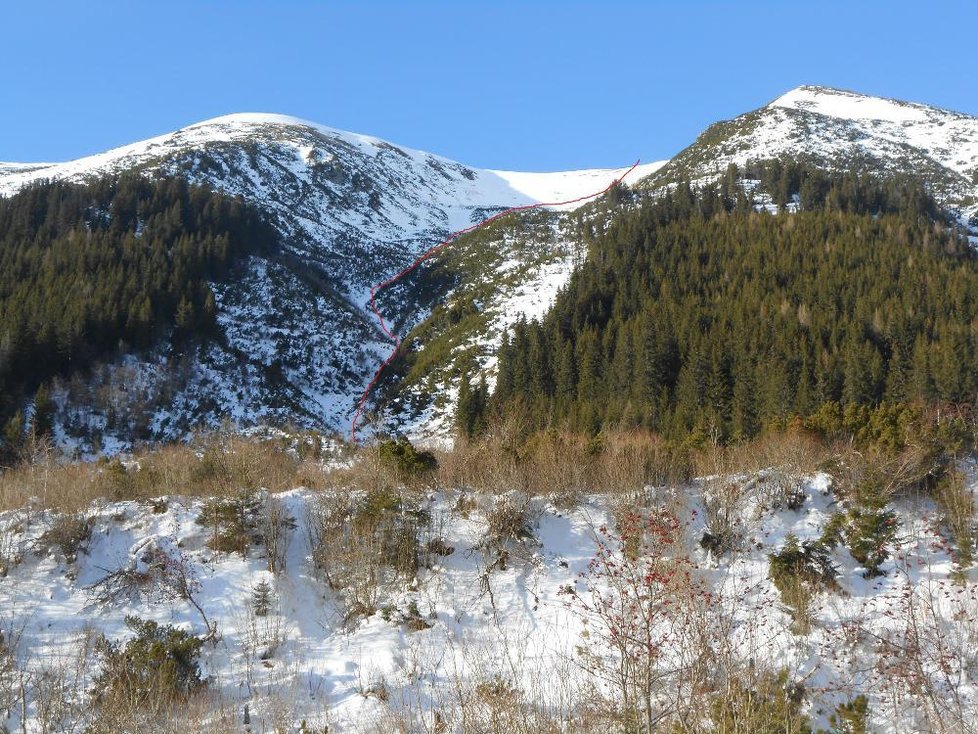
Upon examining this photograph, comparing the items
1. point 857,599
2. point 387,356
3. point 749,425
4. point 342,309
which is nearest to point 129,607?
point 857,599

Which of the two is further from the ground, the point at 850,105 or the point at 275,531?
the point at 850,105

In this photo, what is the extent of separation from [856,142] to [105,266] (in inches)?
5138

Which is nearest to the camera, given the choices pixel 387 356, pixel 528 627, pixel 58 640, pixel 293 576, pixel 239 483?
pixel 58 640

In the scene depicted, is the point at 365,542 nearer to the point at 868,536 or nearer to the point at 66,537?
the point at 66,537

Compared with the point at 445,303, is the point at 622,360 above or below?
below

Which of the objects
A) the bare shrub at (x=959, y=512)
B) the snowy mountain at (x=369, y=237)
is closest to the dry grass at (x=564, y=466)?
the bare shrub at (x=959, y=512)

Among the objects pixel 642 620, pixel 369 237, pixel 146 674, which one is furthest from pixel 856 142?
pixel 146 674

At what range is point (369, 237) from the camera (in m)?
98.4

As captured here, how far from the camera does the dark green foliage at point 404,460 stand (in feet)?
50.3

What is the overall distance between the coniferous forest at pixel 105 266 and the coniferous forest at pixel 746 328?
110 ft

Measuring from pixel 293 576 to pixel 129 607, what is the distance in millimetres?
3352

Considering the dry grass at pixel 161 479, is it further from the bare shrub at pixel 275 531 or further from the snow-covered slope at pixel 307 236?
the snow-covered slope at pixel 307 236

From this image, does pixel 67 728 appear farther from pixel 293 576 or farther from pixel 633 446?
pixel 633 446

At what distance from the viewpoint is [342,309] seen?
222 feet
